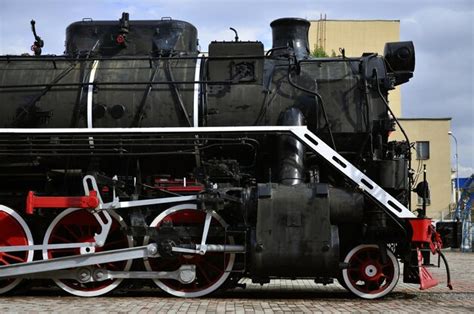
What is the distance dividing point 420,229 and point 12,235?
19.5ft

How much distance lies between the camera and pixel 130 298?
8906mm

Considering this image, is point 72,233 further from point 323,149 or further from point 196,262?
point 323,149

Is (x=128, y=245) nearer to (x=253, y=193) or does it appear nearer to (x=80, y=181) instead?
(x=80, y=181)

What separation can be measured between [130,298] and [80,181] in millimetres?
1966

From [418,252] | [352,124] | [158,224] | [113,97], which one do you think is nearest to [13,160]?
[113,97]

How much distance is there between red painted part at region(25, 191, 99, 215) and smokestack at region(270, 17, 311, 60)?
4.06 metres

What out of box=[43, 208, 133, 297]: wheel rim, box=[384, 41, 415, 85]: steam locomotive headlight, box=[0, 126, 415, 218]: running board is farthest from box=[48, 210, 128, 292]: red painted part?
box=[384, 41, 415, 85]: steam locomotive headlight

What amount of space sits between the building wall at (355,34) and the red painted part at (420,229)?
3682 cm

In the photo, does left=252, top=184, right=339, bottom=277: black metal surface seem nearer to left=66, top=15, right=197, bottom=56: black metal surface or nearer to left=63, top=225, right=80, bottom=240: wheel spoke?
left=63, top=225, right=80, bottom=240: wheel spoke

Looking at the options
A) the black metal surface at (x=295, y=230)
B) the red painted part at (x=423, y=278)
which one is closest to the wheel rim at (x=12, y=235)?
the black metal surface at (x=295, y=230)

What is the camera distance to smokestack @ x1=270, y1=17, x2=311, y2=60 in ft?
34.1

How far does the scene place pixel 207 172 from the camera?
29.7 ft

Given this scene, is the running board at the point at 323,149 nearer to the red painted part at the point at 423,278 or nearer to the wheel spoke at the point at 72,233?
the red painted part at the point at 423,278

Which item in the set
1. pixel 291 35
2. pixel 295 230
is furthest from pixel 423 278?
pixel 291 35
